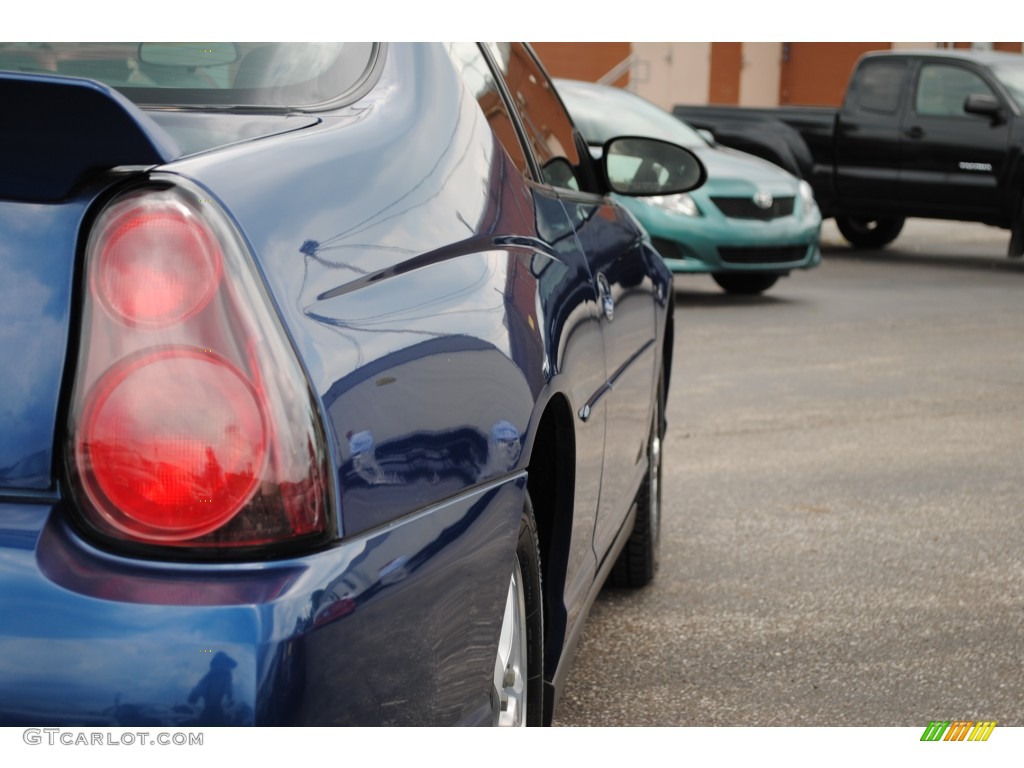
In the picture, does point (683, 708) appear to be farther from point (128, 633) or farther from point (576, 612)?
point (128, 633)

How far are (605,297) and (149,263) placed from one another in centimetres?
160

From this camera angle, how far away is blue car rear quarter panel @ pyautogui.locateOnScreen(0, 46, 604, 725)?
1.43 meters

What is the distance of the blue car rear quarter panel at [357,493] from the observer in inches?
56.4

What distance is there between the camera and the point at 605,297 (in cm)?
303

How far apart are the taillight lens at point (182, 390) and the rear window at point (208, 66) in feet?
1.94

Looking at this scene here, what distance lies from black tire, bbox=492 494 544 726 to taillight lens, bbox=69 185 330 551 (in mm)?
642

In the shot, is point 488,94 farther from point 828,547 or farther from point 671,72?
point 671,72

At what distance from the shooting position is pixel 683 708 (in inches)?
130

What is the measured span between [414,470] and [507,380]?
14.1 inches

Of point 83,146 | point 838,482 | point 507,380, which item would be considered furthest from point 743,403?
point 83,146

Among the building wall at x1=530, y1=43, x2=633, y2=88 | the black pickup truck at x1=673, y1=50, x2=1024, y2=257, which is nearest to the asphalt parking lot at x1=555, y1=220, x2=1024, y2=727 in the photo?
the black pickup truck at x1=673, y1=50, x2=1024, y2=257

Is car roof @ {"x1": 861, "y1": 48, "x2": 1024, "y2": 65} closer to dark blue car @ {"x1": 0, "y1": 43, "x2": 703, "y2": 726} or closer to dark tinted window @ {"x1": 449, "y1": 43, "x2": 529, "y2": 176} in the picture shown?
dark tinted window @ {"x1": 449, "y1": 43, "x2": 529, "y2": 176}

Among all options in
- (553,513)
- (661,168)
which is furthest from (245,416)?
(661,168)
